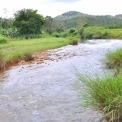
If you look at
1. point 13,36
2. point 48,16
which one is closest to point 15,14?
point 13,36

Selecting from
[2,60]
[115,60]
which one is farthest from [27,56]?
[115,60]

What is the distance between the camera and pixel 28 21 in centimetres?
4956

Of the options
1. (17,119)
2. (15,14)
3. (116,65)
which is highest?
(15,14)

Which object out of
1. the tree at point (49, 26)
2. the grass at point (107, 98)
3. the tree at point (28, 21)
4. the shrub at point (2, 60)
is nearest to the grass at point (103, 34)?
the tree at point (28, 21)

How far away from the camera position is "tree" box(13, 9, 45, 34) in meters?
49.5

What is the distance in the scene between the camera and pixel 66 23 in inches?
5148

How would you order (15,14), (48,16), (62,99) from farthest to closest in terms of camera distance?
(48,16), (15,14), (62,99)

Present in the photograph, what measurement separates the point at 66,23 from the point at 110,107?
127 m

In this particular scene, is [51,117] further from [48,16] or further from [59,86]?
[48,16]

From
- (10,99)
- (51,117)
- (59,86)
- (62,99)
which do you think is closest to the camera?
(51,117)

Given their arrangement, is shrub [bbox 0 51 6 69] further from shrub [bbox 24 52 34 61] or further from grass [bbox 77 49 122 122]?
grass [bbox 77 49 122 122]

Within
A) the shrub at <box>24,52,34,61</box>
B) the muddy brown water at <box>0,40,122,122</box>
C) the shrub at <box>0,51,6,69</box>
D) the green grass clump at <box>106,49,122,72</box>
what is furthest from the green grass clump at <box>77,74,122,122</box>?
the shrub at <box>24,52,34,61</box>

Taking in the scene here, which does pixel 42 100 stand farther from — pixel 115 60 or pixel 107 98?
pixel 115 60

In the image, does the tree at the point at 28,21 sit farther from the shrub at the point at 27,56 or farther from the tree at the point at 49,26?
the shrub at the point at 27,56
